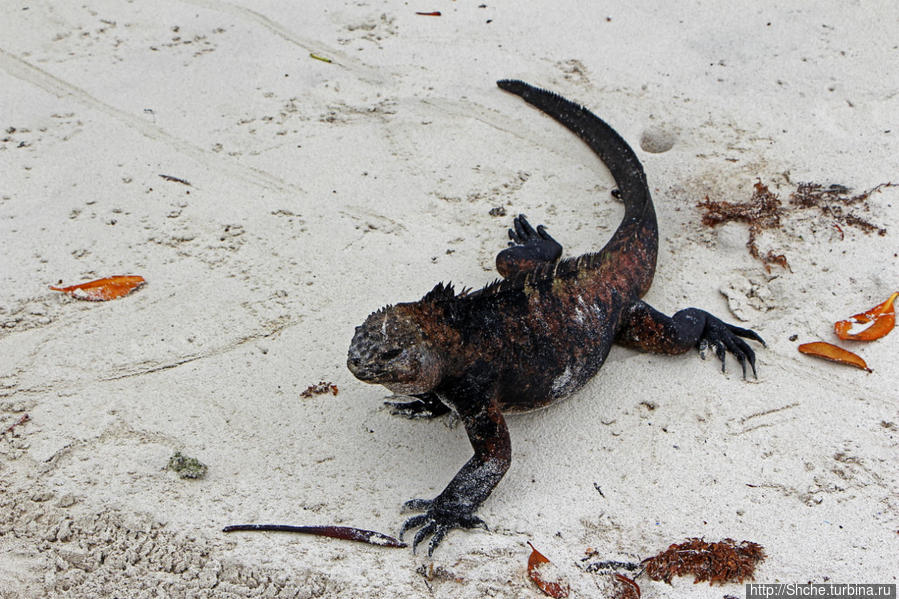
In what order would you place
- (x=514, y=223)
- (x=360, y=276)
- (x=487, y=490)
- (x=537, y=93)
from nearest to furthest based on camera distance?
(x=487, y=490), (x=360, y=276), (x=514, y=223), (x=537, y=93)

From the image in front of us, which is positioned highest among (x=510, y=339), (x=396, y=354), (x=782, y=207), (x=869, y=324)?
(x=396, y=354)

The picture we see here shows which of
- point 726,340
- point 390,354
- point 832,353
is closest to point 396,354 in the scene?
point 390,354

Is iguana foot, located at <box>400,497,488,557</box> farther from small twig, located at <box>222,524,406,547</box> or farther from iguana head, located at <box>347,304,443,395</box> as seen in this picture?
iguana head, located at <box>347,304,443,395</box>

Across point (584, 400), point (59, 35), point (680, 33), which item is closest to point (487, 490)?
point (584, 400)

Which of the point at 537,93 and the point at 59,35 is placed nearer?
the point at 537,93

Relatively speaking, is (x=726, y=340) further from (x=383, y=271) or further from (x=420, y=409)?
(x=383, y=271)

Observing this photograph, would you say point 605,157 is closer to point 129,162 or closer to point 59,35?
point 129,162

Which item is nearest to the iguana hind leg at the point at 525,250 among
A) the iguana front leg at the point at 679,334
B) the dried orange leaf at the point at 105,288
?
the iguana front leg at the point at 679,334

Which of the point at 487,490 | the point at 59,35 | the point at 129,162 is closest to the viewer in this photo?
the point at 487,490

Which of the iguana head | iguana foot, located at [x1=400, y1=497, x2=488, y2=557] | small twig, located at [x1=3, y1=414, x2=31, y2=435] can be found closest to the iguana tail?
the iguana head
